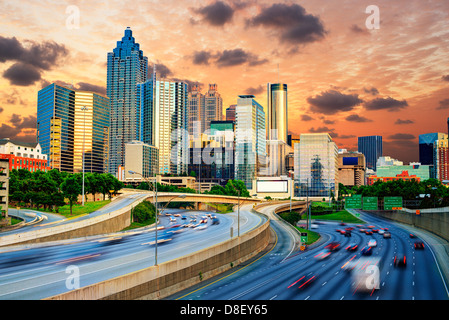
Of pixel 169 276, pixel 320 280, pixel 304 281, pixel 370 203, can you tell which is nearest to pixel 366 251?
pixel 320 280

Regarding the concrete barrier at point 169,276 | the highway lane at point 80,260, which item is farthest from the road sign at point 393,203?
the concrete barrier at point 169,276

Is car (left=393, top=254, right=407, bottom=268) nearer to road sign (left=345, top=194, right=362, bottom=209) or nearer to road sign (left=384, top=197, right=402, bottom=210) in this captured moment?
road sign (left=384, top=197, right=402, bottom=210)

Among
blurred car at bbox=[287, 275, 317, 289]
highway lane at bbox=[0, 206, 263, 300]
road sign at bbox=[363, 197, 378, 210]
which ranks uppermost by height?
road sign at bbox=[363, 197, 378, 210]

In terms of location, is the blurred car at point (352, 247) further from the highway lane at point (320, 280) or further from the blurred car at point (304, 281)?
the blurred car at point (304, 281)

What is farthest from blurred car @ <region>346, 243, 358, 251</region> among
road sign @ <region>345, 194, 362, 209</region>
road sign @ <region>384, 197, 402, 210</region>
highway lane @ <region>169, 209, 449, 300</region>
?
road sign @ <region>345, 194, 362, 209</region>
